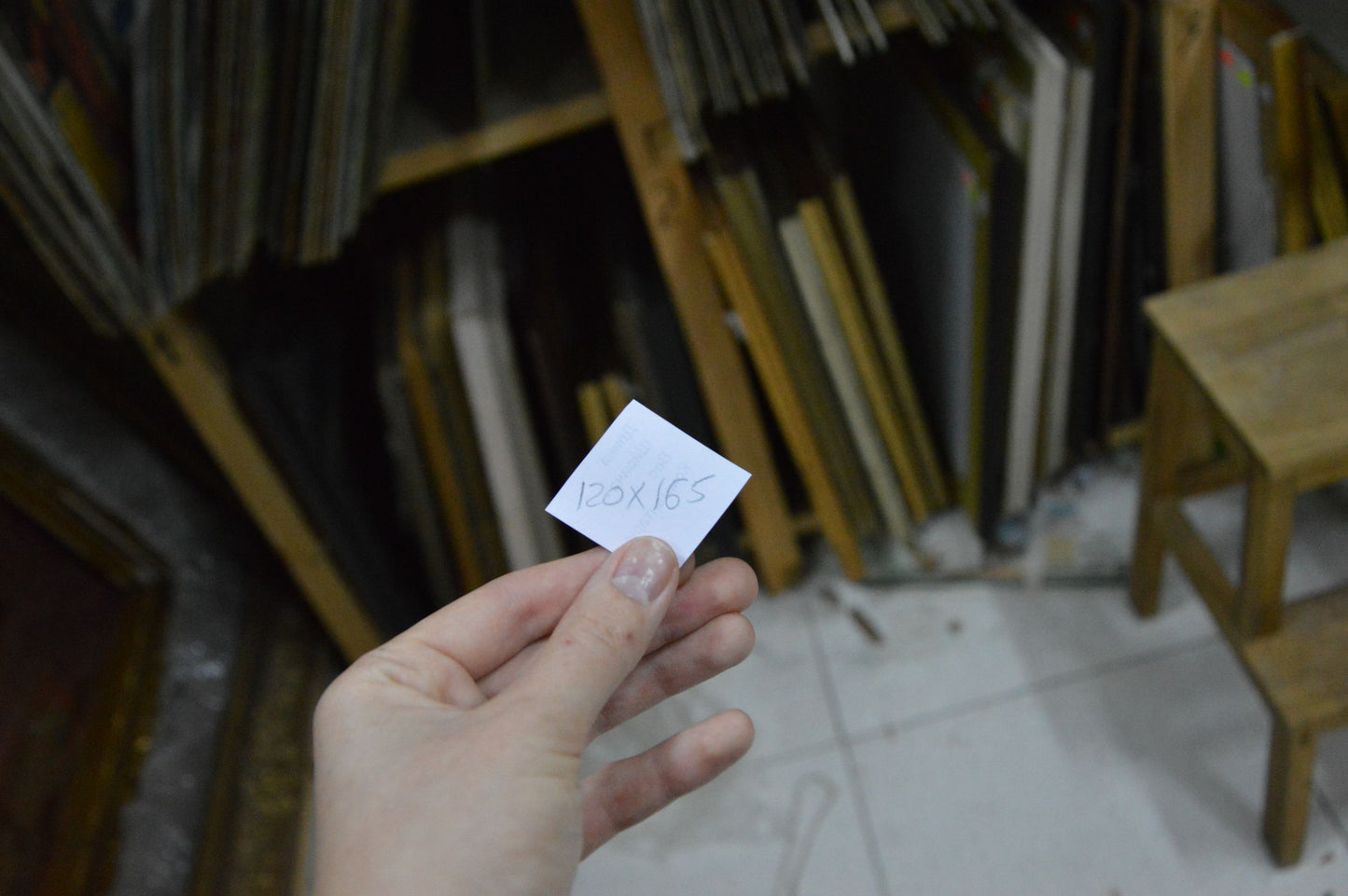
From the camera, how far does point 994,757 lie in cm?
122

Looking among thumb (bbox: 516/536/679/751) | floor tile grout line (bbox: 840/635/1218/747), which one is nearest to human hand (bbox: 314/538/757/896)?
thumb (bbox: 516/536/679/751)

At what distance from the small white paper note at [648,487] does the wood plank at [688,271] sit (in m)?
0.51

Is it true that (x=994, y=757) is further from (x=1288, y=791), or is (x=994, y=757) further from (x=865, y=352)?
(x=865, y=352)

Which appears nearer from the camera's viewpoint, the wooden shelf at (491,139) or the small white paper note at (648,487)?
the small white paper note at (648,487)

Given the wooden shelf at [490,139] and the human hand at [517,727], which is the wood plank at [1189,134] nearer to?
the wooden shelf at [490,139]

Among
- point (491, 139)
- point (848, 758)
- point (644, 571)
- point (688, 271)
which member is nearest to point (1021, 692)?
point (848, 758)

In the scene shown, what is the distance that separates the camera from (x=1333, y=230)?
114 cm

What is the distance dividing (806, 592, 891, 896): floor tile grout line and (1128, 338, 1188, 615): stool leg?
41cm

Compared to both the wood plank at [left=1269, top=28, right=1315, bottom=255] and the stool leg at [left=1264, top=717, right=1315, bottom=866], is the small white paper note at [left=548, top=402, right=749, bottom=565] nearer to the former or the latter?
the stool leg at [left=1264, top=717, right=1315, bottom=866]

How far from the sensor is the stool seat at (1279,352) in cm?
88

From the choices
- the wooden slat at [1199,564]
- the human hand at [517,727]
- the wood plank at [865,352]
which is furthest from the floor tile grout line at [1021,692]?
the human hand at [517,727]

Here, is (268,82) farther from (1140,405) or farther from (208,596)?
(1140,405)

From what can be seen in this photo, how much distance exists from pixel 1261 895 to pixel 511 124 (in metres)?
1.15

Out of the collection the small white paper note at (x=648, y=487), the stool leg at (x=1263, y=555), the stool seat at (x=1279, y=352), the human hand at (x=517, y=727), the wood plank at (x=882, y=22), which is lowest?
the stool leg at (x=1263, y=555)
